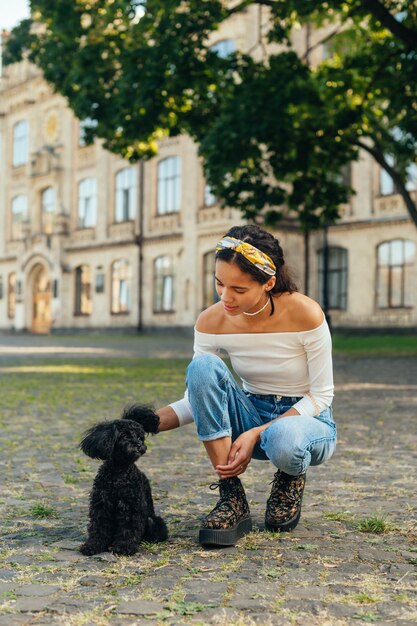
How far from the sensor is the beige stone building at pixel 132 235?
3447cm

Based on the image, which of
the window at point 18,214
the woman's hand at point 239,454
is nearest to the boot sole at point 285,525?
the woman's hand at point 239,454

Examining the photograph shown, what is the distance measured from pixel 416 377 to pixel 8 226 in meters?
41.2

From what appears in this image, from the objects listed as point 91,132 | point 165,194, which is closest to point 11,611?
point 91,132

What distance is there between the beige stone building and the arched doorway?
0.06 metres

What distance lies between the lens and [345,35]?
2131 cm

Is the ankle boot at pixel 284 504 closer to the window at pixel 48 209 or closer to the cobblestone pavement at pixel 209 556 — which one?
the cobblestone pavement at pixel 209 556

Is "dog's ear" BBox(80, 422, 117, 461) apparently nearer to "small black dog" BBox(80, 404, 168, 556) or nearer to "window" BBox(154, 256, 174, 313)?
"small black dog" BBox(80, 404, 168, 556)

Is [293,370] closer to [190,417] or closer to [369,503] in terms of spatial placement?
[190,417]

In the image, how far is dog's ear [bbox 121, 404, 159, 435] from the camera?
390 cm

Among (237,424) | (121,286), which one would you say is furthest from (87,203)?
(237,424)

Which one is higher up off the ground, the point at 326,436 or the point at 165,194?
the point at 165,194

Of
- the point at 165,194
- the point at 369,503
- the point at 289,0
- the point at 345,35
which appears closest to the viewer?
the point at 369,503

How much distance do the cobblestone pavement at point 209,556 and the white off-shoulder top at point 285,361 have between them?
2.17ft

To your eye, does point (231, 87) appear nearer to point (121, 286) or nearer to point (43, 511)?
point (43, 511)
